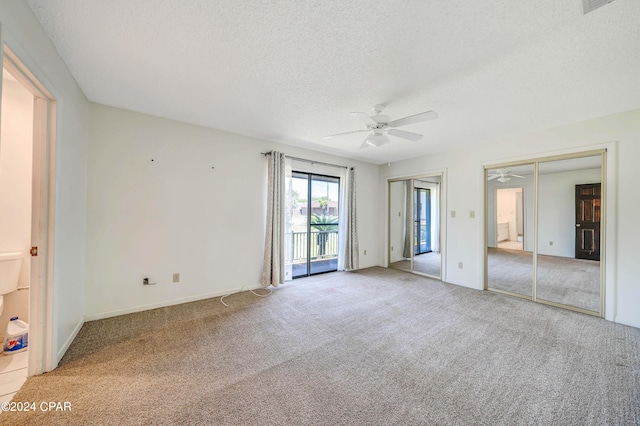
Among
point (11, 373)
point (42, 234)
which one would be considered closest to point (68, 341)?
point (11, 373)

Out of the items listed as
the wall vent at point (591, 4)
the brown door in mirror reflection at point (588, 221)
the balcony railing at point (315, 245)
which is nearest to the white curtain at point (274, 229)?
the balcony railing at point (315, 245)

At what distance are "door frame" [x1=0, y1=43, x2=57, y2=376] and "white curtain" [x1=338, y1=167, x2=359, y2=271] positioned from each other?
409 cm

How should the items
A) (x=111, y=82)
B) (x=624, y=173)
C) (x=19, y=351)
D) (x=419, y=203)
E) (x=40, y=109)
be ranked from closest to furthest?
(x=40, y=109) < (x=19, y=351) < (x=111, y=82) < (x=624, y=173) < (x=419, y=203)

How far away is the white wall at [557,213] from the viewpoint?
334 cm

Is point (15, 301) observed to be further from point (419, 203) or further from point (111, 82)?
point (419, 203)

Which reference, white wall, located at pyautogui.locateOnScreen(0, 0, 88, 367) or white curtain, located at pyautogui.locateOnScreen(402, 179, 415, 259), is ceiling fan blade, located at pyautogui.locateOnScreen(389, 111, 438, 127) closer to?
white wall, located at pyautogui.locateOnScreen(0, 0, 88, 367)

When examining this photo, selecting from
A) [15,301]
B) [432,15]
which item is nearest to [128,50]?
[432,15]

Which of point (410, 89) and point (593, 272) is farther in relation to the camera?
point (593, 272)

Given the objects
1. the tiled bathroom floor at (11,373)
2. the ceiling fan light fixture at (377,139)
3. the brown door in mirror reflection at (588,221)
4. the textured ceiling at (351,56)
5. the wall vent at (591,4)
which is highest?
the textured ceiling at (351,56)

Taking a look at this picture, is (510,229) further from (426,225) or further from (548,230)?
(426,225)

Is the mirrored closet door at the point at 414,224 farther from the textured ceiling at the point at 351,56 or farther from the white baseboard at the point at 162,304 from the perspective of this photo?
the white baseboard at the point at 162,304

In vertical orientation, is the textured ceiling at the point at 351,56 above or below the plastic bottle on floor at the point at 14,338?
above

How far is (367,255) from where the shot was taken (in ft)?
18.1

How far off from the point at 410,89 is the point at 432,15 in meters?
0.86
